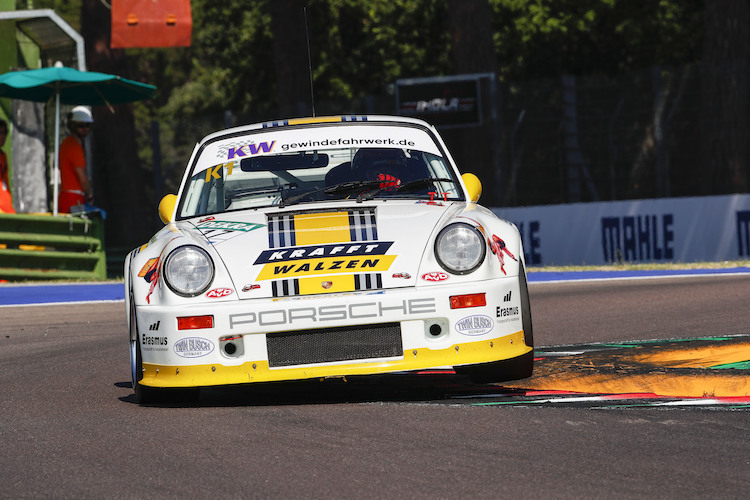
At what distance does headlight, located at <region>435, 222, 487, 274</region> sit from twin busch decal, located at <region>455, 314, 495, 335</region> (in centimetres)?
22

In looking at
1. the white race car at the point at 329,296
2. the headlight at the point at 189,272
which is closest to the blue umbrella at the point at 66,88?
the white race car at the point at 329,296

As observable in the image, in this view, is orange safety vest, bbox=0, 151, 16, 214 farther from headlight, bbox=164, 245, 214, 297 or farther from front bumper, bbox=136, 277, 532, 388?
front bumper, bbox=136, 277, 532, 388

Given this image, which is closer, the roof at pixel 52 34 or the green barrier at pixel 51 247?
the green barrier at pixel 51 247

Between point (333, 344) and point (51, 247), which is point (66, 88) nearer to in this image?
point (51, 247)

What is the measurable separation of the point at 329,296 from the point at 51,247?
402 inches

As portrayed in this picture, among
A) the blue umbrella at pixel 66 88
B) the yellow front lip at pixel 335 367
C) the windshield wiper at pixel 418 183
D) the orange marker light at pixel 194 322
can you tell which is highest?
the blue umbrella at pixel 66 88

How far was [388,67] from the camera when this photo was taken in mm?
37812

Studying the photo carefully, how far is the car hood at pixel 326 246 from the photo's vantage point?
5508mm

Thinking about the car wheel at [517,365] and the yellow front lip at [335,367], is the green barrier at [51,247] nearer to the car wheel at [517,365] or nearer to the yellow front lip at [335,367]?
the yellow front lip at [335,367]

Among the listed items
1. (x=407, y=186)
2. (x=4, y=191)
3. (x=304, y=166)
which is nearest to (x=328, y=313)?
(x=407, y=186)

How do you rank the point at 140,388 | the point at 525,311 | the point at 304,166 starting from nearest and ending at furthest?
the point at 525,311 → the point at 140,388 → the point at 304,166

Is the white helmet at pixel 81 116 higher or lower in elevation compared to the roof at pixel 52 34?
lower

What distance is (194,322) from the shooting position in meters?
5.51

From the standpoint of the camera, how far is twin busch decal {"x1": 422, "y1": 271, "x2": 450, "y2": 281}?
5.55 metres
